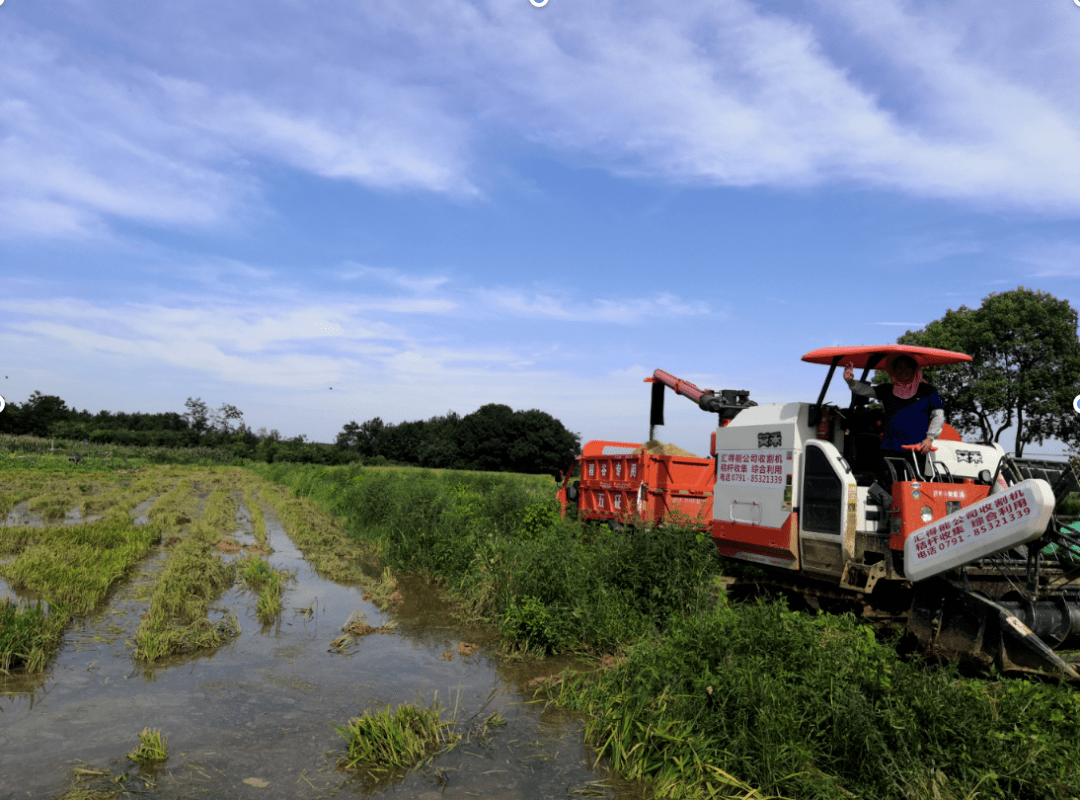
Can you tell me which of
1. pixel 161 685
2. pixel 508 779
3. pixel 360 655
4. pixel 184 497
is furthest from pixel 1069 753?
pixel 184 497

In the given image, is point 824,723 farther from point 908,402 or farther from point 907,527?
point 908,402

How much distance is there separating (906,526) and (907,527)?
13 millimetres

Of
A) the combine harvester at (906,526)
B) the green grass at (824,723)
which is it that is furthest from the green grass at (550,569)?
the green grass at (824,723)

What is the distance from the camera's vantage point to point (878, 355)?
8.29 metres

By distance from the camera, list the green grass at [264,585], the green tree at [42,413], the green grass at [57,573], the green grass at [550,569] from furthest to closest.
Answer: the green tree at [42,413] < the green grass at [264,585] < the green grass at [550,569] < the green grass at [57,573]

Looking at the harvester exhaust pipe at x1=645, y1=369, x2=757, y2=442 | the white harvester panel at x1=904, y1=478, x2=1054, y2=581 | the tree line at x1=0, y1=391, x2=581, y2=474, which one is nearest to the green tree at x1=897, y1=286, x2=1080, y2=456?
the harvester exhaust pipe at x1=645, y1=369, x2=757, y2=442

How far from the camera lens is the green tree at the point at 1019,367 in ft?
109

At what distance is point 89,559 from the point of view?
1235 cm

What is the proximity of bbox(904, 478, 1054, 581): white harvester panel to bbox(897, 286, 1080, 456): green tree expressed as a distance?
96.4 ft

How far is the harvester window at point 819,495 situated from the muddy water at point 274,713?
3.31 metres

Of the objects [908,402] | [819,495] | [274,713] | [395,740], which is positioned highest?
[908,402]

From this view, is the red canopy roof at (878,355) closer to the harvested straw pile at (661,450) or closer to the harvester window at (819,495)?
Answer: the harvester window at (819,495)

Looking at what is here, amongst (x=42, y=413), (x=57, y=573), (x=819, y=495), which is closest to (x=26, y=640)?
(x=57, y=573)

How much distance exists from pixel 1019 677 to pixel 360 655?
6.63m
